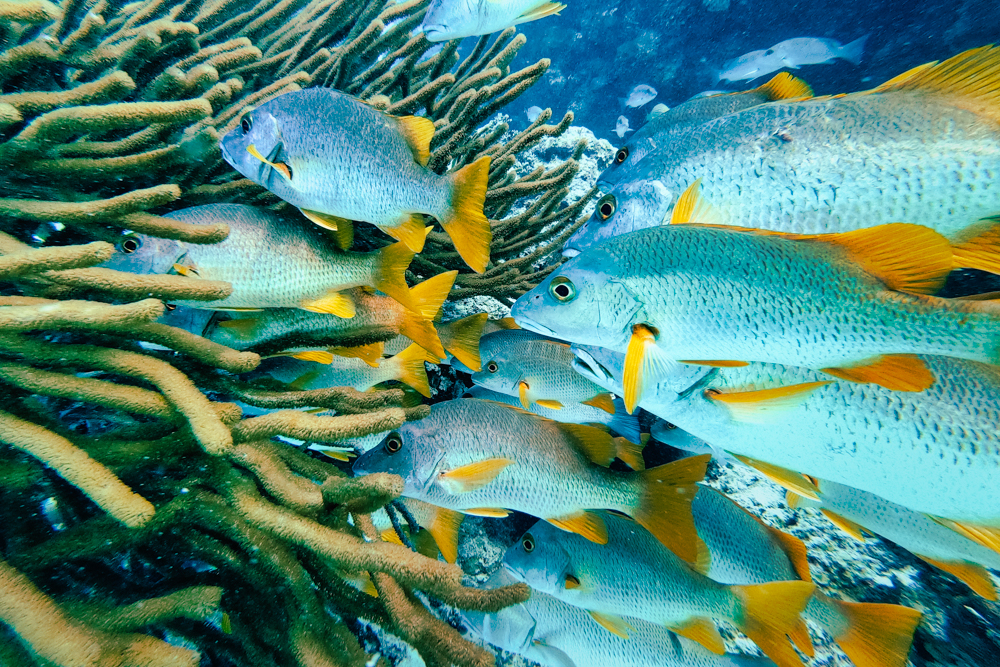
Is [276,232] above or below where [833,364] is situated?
below

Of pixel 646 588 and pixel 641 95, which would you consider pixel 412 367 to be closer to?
pixel 646 588

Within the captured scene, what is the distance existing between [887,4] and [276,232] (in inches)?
837

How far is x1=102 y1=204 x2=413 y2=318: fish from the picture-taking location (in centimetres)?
147

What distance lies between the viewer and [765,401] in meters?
1.38

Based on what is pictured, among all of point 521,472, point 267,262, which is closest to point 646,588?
point 521,472

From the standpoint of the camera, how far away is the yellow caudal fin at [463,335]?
7.71ft

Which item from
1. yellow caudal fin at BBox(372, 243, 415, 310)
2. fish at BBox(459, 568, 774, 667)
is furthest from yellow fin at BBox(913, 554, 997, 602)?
yellow caudal fin at BBox(372, 243, 415, 310)

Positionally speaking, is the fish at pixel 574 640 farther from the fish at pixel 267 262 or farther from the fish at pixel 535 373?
the fish at pixel 267 262

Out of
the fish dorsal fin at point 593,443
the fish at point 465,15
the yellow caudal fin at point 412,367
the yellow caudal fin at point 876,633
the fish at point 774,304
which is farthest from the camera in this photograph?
the fish at point 465,15

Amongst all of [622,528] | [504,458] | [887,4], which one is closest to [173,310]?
[504,458]

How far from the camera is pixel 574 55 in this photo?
66.1ft

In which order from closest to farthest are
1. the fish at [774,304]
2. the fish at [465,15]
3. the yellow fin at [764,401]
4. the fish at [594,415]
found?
1. the fish at [774,304]
2. the yellow fin at [764,401]
3. the fish at [465,15]
4. the fish at [594,415]

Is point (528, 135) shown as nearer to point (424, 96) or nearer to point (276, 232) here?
point (424, 96)

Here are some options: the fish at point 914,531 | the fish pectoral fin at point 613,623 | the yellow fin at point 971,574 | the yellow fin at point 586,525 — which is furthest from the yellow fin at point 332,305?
the yellow fin at point 971,574
